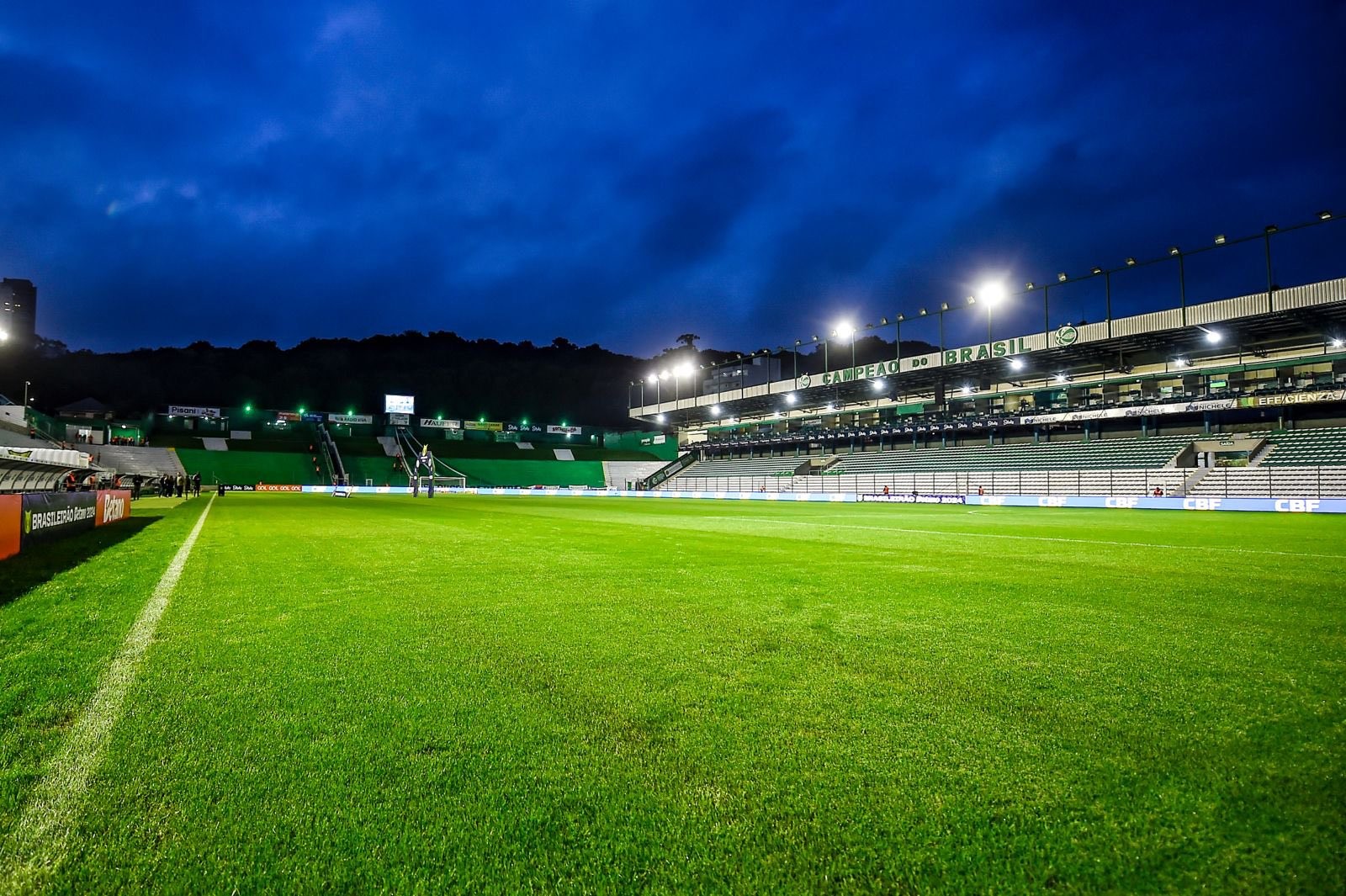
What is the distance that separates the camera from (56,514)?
11.4 metres

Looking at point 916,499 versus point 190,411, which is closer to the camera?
point 916,499

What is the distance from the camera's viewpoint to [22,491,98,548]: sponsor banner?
9.99 m

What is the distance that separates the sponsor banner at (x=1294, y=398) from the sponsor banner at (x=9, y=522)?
4760 cm

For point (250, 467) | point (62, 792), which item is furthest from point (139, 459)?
point (62, 792)

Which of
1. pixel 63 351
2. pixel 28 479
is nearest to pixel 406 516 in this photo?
pixel 28 479

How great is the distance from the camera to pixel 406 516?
63.0ft

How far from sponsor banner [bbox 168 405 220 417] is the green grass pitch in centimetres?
7951

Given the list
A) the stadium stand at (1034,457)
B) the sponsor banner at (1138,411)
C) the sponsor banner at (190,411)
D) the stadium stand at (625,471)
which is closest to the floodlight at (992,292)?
the sponsor banner at (1138,411)

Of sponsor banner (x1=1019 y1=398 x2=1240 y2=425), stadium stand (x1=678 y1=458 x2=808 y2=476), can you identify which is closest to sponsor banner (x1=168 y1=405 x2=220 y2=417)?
stadium stand (x1=678 y1=458 x2=808 y2=476)

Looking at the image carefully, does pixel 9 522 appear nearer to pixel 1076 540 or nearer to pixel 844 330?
pixel 1076 540

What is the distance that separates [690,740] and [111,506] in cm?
1886

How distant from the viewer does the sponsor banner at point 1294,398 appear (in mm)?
32716

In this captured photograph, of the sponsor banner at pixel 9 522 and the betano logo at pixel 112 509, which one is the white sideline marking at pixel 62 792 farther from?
the betano logo at pixel 112 509

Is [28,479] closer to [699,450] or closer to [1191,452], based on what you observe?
[1191,452]
